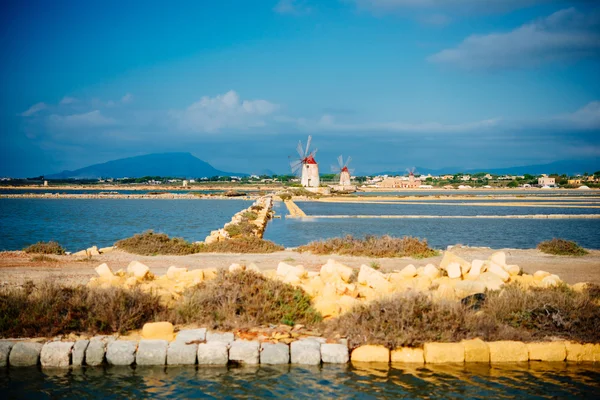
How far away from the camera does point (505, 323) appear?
606 cm

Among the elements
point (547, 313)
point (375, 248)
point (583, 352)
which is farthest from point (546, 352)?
point (375, 248)

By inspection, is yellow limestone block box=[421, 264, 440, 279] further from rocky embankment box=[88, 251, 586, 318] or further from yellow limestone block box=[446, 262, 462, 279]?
yellow limestone block box=[446, 262, 462, 279]

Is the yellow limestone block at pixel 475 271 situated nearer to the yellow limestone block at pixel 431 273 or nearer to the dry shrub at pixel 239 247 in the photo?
the yellow limestone block at pixel 431 273

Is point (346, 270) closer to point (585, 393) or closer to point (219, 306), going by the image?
point (219, 306)

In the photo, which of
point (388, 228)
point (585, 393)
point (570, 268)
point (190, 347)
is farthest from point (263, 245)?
point (388, 228)

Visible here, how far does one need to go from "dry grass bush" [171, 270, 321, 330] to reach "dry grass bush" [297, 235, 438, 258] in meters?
6.12

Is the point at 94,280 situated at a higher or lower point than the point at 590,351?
higher

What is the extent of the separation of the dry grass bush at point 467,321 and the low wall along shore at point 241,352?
0.14 metres

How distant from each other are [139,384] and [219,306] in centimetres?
147

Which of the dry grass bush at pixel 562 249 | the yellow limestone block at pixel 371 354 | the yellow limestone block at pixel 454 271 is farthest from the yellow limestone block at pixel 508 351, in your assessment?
the dry grass bush at pixel 562 249

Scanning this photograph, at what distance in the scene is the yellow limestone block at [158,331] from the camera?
18.5 ft

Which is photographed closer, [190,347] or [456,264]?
[190,347]

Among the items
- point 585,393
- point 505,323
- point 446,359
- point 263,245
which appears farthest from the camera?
point 263,245

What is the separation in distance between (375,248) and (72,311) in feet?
26.6
